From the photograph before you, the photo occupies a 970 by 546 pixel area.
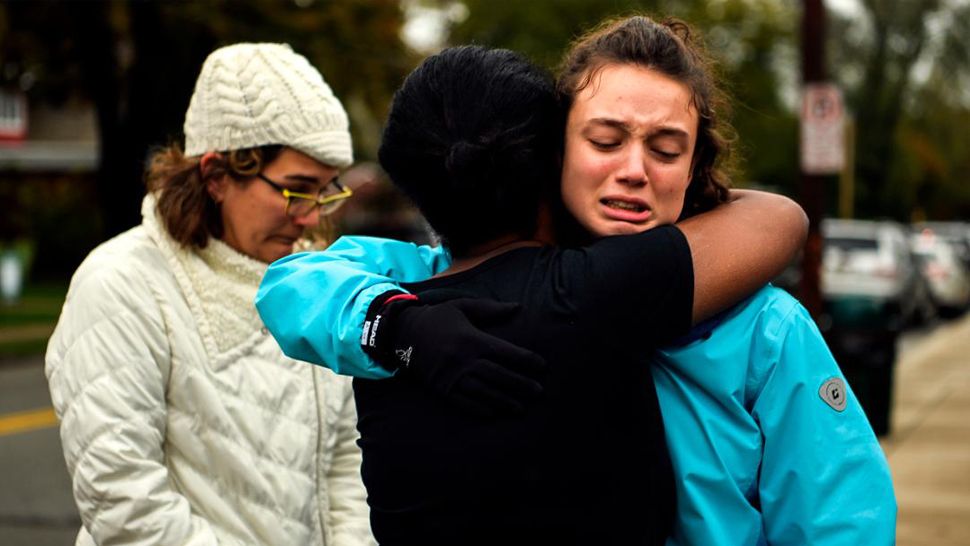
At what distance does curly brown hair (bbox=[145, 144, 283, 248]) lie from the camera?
8.94 feet

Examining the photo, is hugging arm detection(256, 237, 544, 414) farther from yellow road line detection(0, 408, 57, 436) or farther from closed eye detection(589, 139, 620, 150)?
yellow road line detection(0, 408, 57, 436)

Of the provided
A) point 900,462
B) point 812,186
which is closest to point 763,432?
point 900,462

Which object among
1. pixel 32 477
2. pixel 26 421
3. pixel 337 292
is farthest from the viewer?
pixel 26 421

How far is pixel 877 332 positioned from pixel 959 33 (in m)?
40.3

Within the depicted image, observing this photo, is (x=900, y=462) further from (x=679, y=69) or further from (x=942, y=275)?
(x=942, y=275)

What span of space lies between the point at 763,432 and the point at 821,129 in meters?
11.5

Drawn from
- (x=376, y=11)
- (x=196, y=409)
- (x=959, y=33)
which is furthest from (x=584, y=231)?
(x=959, y=33)

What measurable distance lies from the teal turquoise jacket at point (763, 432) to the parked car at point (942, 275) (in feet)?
84.8

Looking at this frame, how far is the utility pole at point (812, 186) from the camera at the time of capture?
456 inches

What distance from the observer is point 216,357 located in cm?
261

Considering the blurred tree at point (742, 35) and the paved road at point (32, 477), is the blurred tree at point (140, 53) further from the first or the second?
the blurred tree at point (742, 35)

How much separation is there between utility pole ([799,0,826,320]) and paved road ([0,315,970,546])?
4.61 ft

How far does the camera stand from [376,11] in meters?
21.4

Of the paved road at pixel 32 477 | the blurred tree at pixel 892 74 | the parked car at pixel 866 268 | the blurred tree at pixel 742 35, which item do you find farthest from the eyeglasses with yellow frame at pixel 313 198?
the blurred tree at pixel 892 74
